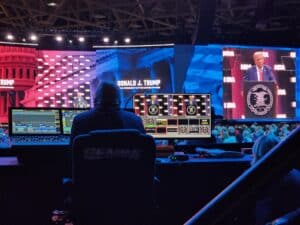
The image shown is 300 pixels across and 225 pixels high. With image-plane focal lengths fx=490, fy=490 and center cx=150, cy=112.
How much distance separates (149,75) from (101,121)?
123 inches

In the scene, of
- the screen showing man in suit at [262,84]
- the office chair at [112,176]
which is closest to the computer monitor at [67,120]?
the office chair at [112,176]

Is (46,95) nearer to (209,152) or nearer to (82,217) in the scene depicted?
(209,152)

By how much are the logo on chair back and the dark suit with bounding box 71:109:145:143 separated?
38 cm

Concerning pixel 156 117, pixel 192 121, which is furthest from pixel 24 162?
pixel 192 121

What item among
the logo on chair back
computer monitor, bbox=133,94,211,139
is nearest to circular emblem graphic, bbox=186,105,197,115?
computer monitor, bbox=133,94,211,139

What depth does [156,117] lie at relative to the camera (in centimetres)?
378

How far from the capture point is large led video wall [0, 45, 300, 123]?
4.74 m

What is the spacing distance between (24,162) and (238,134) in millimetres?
2073

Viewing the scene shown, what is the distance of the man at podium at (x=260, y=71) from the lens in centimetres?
532

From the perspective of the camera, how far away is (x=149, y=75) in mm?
5684

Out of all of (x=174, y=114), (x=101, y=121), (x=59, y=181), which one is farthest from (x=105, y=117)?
(x=174, y=114)

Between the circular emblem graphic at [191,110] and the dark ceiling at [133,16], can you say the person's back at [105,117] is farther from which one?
the dark ceiling at [133,16]

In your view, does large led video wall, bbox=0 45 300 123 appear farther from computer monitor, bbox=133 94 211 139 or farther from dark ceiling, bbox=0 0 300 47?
dark ceiling, bbox=0 0 300 47

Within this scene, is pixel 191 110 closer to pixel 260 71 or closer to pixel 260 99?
pixel 260 99
